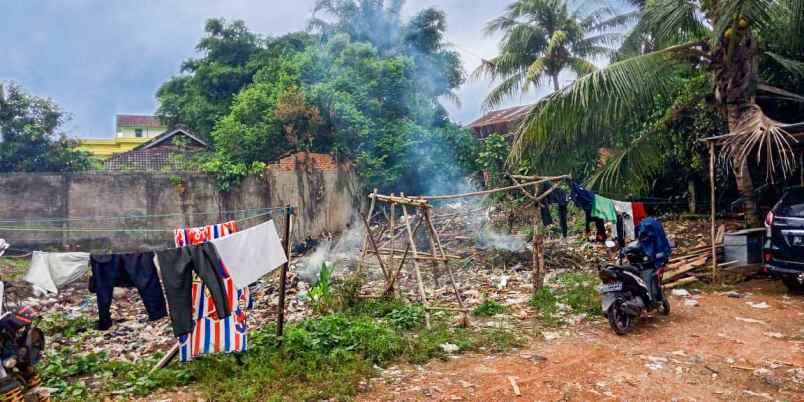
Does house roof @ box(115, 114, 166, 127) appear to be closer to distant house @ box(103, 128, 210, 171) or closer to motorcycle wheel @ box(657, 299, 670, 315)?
distant house @ box(103, 128, 210, 171)

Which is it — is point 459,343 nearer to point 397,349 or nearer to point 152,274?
point 397,349

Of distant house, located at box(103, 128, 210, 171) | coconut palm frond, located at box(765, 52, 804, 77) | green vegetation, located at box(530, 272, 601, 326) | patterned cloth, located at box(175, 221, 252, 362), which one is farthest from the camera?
distant house, located at box(103, 128, 210, 171)

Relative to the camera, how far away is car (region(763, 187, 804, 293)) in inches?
264

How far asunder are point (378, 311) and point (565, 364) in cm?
297

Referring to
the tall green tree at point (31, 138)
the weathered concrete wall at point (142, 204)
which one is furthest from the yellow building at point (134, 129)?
the weathered concrete wall at point (142, 204)

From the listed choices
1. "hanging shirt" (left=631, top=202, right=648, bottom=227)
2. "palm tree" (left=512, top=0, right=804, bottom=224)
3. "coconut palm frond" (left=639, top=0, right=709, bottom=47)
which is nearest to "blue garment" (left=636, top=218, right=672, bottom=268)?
"hanging shirt" (left=631, top=202, right=648, bottom=227)

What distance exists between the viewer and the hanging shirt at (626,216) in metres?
8.25

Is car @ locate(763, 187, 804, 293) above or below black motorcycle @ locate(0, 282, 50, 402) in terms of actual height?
above

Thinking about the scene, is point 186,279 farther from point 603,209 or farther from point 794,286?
point 794,286

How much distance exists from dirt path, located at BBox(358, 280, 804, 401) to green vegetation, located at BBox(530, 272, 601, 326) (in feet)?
1.33

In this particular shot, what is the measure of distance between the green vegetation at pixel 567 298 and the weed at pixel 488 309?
53cm

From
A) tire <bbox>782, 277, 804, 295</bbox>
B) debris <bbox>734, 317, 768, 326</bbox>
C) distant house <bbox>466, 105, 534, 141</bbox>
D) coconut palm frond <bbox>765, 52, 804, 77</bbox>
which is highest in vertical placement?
distant house <bbox>466, 105, 534, 141</bbox>

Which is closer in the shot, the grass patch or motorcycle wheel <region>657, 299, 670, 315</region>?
the grass patch

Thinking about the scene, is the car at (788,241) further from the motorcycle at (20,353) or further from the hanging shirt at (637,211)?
the motorcycle at (20,353)
